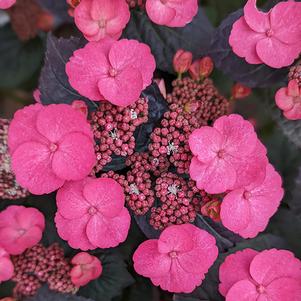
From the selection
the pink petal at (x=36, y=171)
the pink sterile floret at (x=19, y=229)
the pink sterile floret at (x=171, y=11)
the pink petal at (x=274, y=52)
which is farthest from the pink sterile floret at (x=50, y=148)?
the pink petal at (x=274, y=52)

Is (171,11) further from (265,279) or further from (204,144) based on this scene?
(265,279)

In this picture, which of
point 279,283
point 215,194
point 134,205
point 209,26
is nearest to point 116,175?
point 134,205

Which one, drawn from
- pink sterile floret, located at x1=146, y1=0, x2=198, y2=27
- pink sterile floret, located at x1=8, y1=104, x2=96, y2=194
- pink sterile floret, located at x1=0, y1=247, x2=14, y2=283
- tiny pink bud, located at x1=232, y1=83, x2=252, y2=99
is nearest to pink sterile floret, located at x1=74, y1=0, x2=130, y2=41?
pink sterile floret, located at x1=146, y1=0, x2=198, y2=27

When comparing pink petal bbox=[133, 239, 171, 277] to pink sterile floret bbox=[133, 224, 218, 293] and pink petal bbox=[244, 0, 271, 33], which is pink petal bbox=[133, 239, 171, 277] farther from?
pink petal bbox=[244, 0, 271, 33]

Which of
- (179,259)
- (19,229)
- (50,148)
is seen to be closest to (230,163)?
(179,259)

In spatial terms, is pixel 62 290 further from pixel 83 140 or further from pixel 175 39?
pixel 175 39

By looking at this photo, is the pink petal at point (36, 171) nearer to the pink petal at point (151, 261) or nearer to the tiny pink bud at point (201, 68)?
the pink petal at point (151, 261)
